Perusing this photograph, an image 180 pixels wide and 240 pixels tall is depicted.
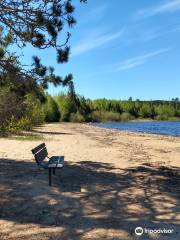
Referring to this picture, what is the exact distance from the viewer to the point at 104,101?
163 metres

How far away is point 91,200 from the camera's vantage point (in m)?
9.27

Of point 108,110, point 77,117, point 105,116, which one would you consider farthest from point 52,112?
point 108,110

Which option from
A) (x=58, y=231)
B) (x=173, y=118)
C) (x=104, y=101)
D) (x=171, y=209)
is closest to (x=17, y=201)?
(x=58, y=231)

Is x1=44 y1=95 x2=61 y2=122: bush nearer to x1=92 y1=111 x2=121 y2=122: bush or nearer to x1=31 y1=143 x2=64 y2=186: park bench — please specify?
x1=92 y1=111 x2=121 y2=122: bush

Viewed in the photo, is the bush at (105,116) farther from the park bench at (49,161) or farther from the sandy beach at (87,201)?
the park bench at (49,161)

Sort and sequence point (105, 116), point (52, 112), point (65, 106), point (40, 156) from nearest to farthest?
point (40, 156) < point (52, 112) < point (65, 106) < point (105, 116)

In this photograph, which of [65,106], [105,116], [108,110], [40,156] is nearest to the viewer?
[40,156]

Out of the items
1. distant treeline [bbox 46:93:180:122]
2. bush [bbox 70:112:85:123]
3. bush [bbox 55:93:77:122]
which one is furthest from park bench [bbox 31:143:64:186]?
bush [bbox 70:112:85:123]

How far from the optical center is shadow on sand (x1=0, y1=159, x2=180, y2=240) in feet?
24.3

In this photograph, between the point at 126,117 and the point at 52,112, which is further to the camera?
the point at 126,117

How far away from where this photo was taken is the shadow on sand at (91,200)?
742 centimetres

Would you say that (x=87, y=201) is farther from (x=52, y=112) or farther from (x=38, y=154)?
(x=52, y=112)

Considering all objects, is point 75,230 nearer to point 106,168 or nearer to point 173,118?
point 106,168

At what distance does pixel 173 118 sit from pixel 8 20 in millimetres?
169880
